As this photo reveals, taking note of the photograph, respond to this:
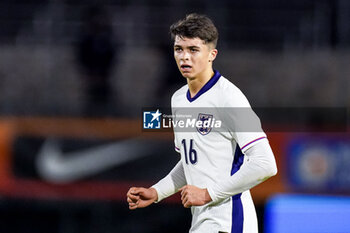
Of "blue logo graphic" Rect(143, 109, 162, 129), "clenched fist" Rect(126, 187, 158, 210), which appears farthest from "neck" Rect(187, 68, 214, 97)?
"blue logo graphic" Rect(143, 109, 162, 129)

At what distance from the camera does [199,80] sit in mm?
3355

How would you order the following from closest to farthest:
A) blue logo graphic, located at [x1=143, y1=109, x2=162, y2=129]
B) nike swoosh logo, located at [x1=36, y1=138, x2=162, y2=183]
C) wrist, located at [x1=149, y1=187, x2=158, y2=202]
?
wrist, located at [x1=149, y1=187, x2=158, y2=202] → blue logo graphic, located at [x1=143, y1=109, x2=162, y2=129] → nike swoosh logo, located at [x1=36, y1=138, x2=162, y2=183]

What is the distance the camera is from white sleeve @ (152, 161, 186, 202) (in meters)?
3.46

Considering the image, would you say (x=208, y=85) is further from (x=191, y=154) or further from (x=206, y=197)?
(x=206, y=197)

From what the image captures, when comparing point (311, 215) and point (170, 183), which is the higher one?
point (170, 183)

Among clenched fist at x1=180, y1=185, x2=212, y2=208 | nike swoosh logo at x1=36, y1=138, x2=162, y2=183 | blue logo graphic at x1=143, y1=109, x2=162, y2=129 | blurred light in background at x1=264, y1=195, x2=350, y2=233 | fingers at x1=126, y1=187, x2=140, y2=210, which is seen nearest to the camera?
clenched fist at x1=180, y1=185, x2=212, y2=208

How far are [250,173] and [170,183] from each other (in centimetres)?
61

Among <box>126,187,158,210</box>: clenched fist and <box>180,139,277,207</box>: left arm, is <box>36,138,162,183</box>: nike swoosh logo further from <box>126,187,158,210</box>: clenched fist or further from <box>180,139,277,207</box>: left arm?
<box>180,139,277,207</box>: left arm

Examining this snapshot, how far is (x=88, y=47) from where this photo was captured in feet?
24.6

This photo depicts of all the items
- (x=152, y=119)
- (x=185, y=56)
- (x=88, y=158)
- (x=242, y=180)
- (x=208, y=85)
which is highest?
(x=185, y=56)

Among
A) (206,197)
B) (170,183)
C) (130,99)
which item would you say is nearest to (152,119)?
(170,183)

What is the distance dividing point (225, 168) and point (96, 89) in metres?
4.29

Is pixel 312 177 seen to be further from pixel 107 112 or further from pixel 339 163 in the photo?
pixel 107 112

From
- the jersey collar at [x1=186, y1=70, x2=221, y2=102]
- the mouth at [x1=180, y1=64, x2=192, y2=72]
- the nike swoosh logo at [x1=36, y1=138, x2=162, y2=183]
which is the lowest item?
the nike swoosh logo at [x1=36, y1=138, x2=162, y2=183]
